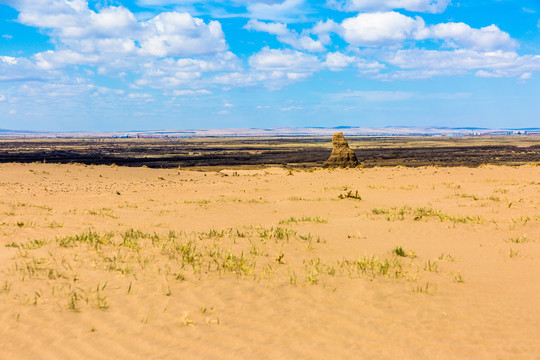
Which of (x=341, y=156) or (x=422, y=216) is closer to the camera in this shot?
(x=422, y=216)

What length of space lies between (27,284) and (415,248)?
8449 mm

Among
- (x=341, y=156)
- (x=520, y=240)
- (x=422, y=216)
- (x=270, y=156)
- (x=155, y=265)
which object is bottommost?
(x=520, y=240)

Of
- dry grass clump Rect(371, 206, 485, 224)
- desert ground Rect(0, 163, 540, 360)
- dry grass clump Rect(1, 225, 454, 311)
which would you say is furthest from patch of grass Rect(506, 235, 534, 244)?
dry grass clump Rect(1, 225, 454, 311)

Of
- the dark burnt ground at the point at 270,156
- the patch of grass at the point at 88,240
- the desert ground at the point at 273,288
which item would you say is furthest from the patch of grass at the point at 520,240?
the dark burnt ground at the point at 270,156

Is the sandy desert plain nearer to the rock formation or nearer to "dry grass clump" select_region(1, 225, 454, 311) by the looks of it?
"dry grass clump" select_region(1, 225, 454, 311)

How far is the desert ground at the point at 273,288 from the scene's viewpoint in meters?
5.09

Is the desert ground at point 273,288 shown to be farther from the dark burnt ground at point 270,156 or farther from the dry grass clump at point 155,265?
the dark burnt ground at point 270,156

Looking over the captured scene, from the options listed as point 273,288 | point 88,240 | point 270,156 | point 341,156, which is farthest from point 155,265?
point 270,156

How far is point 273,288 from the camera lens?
7.01 meters

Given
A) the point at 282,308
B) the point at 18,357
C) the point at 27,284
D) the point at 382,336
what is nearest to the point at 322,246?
the point at 282,308

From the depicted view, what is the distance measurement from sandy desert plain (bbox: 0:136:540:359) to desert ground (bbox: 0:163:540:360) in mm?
28

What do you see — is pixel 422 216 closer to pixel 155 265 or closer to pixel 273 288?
pixel 273 288

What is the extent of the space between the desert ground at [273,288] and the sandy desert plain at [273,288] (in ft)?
0.09

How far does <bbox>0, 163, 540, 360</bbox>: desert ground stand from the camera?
509cm
